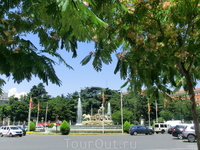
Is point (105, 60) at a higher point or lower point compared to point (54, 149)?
higher

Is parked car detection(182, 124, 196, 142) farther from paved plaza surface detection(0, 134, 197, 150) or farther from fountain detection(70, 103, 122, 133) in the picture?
fountain detection(70, 103, 122, 133)

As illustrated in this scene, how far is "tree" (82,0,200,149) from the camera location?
14.9 ft

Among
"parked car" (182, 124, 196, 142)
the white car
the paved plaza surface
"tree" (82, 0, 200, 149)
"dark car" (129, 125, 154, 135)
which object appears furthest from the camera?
"dark car" (129, 125, 154, 135)

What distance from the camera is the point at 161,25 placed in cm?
526

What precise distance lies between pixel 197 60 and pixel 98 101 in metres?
66.7

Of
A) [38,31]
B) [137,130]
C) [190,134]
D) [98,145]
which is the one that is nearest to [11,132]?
[98,145]

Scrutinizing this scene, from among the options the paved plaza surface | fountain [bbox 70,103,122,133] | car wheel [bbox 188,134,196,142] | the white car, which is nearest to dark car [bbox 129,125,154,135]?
fountain [bbox 70,103,122,133]

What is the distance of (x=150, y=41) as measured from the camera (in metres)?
4.84

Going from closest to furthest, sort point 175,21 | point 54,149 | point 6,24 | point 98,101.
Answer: point 6,24 → point 175,21 → point 54,149 → point 98,101

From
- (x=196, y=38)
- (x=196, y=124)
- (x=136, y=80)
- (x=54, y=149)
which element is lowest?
(x=54, y=149)

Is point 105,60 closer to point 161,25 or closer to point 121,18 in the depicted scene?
point 121,18

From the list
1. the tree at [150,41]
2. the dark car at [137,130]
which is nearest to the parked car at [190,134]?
the dark car at [137,130]

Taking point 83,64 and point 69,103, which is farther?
point 69,103

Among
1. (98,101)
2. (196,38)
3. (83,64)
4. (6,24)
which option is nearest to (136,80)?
(83,64)
